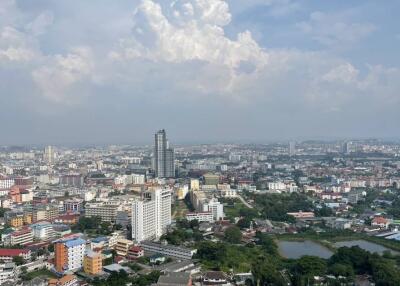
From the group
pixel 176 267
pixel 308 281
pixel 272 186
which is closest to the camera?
pixel 308 281

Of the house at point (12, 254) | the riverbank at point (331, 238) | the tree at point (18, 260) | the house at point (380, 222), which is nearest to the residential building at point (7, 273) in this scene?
the tree at point (18, 260)

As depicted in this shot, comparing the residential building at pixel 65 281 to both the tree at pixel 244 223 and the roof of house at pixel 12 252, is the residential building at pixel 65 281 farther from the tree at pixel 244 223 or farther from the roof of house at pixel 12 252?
the tree at pixel 244 223

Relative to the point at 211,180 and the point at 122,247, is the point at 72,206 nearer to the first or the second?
the point at 122,247

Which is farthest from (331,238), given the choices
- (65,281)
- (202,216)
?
(65,281)

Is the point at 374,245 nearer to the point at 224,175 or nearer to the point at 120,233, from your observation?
the point at 120,233

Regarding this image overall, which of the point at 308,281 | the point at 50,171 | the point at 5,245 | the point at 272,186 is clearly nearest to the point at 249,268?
the point at 308,281

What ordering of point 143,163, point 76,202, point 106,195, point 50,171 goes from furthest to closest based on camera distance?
point 143,163
point 50,171
point 106,195
point 76,202
